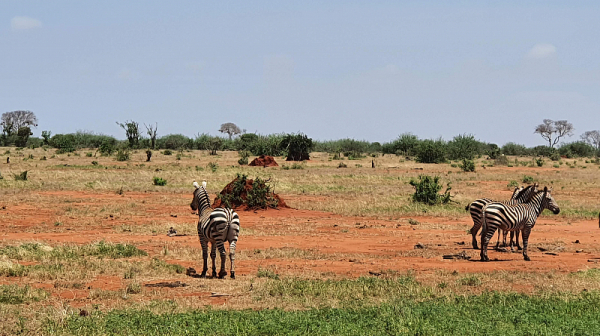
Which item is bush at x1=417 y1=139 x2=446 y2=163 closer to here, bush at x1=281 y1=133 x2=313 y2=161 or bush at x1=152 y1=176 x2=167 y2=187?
bush at x1=281 y1=133 x2=313 y2=161

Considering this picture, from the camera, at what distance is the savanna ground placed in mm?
10047

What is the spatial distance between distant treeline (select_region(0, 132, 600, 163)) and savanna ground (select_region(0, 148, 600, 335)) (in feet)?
141

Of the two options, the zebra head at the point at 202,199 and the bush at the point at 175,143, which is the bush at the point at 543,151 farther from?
the zebra head at the point at 202,199

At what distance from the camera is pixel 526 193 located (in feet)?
62.8

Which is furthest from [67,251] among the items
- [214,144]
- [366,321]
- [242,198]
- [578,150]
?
[578,150]

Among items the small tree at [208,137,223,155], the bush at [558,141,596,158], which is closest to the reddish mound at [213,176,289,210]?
the small tree at [208,137,223,155]

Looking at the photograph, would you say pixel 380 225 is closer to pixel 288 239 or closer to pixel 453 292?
pixel 288 239

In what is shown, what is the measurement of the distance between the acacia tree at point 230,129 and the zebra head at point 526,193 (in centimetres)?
13215

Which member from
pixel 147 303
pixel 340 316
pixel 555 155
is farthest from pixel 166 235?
pixel 555 155

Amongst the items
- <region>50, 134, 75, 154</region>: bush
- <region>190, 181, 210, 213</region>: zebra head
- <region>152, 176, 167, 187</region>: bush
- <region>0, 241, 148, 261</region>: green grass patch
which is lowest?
<region>0, 241, 148, 261</region>: green grass patch

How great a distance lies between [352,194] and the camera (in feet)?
116

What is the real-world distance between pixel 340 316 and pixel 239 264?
5.80 metres

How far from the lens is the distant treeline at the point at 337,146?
7499cm

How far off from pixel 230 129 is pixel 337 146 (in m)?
55.1
